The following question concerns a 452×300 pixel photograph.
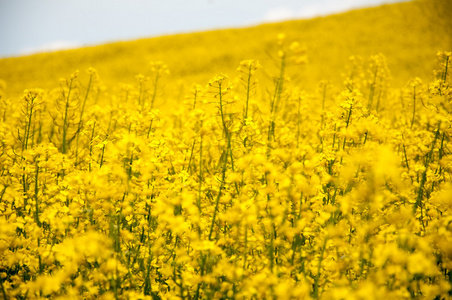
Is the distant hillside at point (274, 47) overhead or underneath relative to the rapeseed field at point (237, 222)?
overhead

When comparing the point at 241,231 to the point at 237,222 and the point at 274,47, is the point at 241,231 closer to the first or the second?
the point at 237,222

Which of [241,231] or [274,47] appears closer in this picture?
[241,231]

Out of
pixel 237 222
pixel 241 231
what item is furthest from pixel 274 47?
pixel 237 222

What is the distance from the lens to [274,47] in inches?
483

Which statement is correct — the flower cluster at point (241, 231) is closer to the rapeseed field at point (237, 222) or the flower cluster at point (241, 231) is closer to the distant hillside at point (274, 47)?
the rapeseed field at point (237, 222)

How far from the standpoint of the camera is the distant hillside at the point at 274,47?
528 inches

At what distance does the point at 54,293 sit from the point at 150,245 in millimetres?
631

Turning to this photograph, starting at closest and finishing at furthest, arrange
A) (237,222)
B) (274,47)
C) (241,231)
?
(237,222) < (241,231) < (274,47)

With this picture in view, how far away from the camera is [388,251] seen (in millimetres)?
1777

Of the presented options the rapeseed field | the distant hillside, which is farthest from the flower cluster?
the distant hillside

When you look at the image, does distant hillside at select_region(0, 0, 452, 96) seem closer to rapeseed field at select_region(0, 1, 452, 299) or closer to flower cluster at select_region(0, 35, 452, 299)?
rapeseed field at select_region(0, 1, 452, 299)

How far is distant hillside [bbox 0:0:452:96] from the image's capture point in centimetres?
1341

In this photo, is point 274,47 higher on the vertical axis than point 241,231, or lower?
higher

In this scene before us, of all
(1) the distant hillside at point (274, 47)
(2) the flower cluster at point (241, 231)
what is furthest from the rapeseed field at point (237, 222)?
(1) the distant hillside at point (274, 47)
